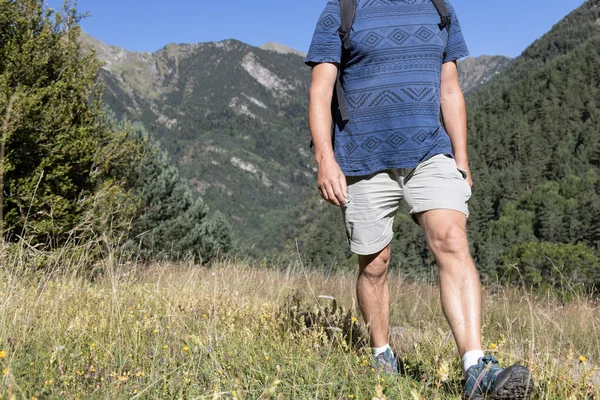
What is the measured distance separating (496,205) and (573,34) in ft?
317

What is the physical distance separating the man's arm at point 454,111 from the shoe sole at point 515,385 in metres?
0.97

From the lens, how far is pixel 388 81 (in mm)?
2215

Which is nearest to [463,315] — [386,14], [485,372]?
[485,372]

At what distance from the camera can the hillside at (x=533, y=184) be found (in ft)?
202

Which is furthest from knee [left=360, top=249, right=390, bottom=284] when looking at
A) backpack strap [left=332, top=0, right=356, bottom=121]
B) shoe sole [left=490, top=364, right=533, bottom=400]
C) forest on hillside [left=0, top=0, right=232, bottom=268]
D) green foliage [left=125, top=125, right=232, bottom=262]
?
green foliage [left=125, top=125, right=232, bottom=262]

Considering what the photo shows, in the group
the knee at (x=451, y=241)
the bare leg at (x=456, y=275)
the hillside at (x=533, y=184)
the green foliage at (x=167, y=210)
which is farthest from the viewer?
the hillside at (x=533, y=184)

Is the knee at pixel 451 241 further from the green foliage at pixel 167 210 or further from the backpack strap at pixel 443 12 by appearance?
the green foliage at pixel 167 210

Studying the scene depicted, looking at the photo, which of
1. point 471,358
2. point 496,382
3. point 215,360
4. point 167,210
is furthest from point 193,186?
point 496,382

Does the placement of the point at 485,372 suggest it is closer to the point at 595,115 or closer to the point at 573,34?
the point at 595,115

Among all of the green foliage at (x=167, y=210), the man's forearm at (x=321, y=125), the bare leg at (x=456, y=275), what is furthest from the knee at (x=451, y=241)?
the green foliage at (x=167, y=210)

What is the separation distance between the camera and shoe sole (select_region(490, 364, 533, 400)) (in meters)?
1.55

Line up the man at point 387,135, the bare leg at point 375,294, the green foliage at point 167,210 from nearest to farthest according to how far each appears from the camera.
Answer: the man at point 387,135 → the bare leg at point 375,294 → the green foliage at point 167,210

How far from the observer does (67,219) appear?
30.9 feet

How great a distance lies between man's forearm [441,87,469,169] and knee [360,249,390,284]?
53cm
